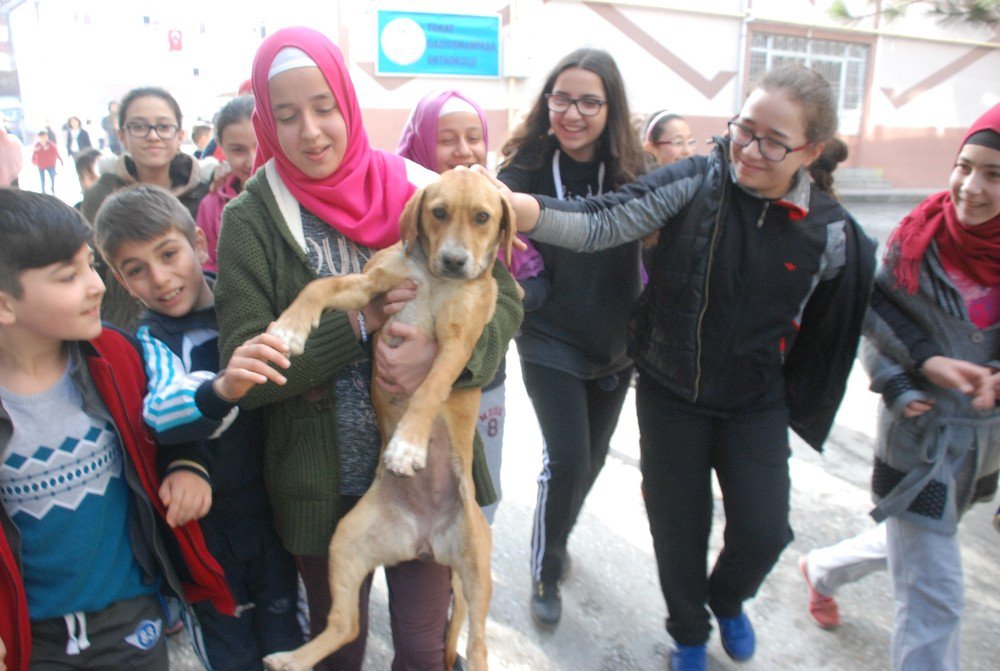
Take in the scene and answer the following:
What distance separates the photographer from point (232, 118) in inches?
125

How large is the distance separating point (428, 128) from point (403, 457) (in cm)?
158

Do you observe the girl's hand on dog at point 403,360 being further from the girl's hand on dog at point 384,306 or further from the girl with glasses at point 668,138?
the girl with glasses at point 668,138

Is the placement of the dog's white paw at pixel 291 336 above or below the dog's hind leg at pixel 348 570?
above

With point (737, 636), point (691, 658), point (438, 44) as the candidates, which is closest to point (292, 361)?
point (691, 658)

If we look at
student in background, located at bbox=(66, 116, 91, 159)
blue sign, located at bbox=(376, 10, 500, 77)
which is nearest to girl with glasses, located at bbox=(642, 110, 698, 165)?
blue sign, located at bbox=(376, 10, 500, 77)

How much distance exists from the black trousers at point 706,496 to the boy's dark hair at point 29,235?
6.05ft

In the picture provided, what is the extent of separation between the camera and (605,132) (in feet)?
8.91

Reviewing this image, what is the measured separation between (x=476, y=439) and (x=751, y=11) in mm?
16915

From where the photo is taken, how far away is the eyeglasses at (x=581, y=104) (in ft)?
8.50

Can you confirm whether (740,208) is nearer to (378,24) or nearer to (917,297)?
(917,297)

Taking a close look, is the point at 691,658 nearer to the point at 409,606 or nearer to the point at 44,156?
the point at 409,606

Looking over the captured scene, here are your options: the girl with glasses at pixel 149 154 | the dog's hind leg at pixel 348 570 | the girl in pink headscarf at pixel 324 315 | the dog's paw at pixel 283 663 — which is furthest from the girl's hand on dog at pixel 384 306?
the girl with glasses at pixel 149 154

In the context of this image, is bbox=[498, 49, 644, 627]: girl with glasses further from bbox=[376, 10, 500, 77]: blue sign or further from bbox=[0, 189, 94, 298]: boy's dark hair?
bbox=[376, 10, 500, 77]: blue sign

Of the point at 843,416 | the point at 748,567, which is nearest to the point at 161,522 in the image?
the point at 748,567
